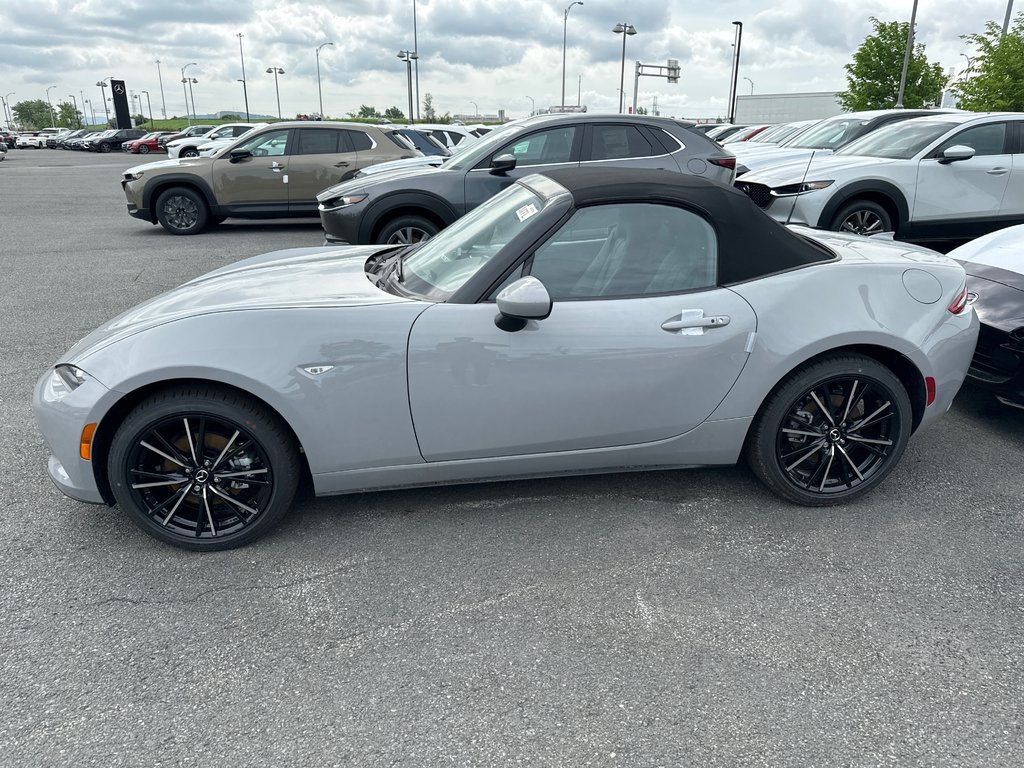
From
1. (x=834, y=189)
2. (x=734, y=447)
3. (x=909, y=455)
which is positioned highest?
(x=834, y=189)

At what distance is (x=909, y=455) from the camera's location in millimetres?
3998

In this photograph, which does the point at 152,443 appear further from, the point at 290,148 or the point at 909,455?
the point at 290,148

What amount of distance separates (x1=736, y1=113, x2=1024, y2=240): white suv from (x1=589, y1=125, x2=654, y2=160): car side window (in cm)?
138

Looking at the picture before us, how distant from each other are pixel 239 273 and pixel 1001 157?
8102 millimetres

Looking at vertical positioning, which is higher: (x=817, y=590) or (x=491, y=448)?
(x=491, y=448)

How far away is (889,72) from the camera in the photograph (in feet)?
97.6

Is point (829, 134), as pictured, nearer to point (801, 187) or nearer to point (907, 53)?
point (801, 187)

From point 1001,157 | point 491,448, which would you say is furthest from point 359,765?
point 1001,157

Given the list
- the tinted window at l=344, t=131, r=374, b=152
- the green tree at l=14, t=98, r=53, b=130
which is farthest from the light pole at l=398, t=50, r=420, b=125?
the green tree at l=14, t=98, r=53, b=130

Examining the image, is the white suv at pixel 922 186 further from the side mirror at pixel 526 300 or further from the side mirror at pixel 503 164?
the side mirror at pixel 526 300

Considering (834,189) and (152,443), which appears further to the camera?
(834,189)

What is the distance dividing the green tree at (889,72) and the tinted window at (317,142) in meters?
25.2

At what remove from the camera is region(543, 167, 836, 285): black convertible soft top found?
3207mm

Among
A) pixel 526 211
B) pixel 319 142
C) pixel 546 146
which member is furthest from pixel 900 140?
pixel 319 142
